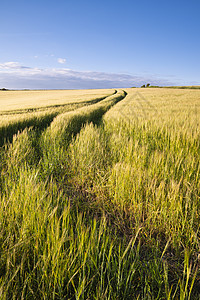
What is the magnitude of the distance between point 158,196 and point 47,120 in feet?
16.3

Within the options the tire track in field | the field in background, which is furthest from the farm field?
the field in background

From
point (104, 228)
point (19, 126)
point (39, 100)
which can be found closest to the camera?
point (104, 228)

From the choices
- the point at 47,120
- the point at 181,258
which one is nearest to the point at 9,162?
the point at 181,258

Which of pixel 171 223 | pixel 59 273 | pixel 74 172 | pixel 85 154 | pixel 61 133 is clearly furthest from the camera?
pixel 61 133

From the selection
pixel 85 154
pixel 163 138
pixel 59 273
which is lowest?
pixel 59 273

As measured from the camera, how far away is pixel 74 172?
6.93ft

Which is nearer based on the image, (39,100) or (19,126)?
(19,126)

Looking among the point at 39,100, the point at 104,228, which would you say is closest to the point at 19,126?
the point at 104,228

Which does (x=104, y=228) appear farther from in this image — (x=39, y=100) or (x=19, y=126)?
(x=39, y=100)

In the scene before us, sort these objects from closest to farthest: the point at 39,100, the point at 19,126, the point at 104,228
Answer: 1. the point at 104,228
2. the point at 19,126
3. the point at 39,100

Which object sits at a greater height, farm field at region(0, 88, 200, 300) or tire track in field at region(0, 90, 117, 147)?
tire track in field at region(0, 90, 117, 147)

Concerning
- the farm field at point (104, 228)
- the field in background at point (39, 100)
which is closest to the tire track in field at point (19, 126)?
the farm field at point (104, 228)

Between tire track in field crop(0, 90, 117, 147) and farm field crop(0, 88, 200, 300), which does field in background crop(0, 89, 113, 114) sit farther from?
farm field crop(0, 88, 200, 300)

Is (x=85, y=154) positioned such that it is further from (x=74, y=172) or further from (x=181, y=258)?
(x=181, y=258)
